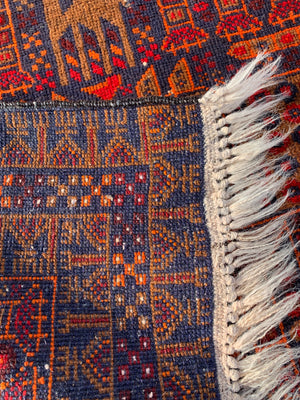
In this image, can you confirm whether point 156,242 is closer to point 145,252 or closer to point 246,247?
point 145,252

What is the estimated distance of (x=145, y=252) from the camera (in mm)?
867

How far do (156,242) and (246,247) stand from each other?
0.20 metres

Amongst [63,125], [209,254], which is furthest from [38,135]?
[209,254]

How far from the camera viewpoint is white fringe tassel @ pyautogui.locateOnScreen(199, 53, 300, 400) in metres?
0.80

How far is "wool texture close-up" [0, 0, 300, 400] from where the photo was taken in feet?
2.64

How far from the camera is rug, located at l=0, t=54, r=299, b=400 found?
0.80 m

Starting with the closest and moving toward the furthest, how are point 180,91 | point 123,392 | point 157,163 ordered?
point 123,392 → point 157,163 → point 180,91

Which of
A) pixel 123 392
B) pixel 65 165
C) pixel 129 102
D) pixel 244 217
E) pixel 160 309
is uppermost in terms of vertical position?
pixel 129 102

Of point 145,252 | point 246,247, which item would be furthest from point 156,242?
point 246,247

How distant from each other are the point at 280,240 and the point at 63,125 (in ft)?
1.91

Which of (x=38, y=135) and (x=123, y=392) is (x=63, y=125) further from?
(x=123, y=392)

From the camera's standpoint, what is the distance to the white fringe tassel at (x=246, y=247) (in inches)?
31.7

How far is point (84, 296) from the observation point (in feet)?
2.81

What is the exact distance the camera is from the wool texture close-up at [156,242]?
0.81 m
